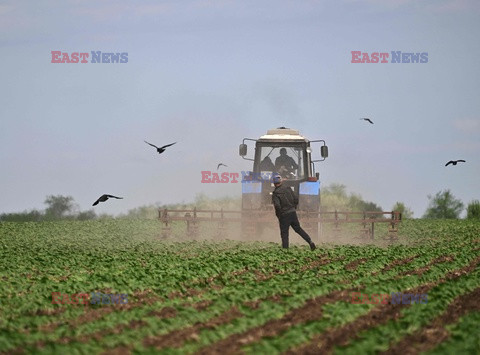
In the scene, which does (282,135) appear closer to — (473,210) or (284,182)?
(284,182)

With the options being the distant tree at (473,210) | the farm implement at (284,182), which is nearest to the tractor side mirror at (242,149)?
the farm implement at (284,182)

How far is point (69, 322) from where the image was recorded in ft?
41.1

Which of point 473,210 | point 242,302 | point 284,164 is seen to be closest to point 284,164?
point 284,164

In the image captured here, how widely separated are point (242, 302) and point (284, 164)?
49.6 feet

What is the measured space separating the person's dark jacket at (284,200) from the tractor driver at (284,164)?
4.57 meters

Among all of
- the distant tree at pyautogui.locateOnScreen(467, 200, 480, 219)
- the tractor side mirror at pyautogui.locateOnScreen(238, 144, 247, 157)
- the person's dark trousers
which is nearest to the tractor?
the tractor side mirror at pyautogui.locateOnScreen(238, 144, 247, 157)

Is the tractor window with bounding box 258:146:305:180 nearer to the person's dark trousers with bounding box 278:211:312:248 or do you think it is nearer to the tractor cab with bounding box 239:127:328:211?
the tractor cab with bounding box 239:127:328:211

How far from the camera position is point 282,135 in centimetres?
2891

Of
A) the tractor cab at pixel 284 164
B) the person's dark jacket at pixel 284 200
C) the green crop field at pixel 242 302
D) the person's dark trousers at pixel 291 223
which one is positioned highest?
the tractor cab at pixel 284 164

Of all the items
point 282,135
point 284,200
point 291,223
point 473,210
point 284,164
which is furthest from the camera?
point 473,210

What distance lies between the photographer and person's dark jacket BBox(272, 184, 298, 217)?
23938 millimetres

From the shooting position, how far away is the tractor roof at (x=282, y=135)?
28453mm

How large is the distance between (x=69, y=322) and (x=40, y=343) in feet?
5.46

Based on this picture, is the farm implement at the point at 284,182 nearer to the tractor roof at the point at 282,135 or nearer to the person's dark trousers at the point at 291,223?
the tractor roof at the point at 282,135
